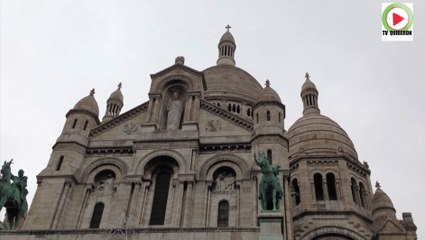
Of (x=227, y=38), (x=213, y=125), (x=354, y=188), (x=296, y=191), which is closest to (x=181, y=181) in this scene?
(x=213, y=125)

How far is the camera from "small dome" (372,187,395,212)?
3114 cm

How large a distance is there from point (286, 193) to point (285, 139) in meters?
3.45

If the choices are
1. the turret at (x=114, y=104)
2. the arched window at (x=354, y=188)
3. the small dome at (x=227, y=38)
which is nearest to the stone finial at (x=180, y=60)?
the arched window at (x=354, y=188)

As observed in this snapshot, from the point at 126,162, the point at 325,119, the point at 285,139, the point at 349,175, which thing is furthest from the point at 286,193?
the point at 325,119

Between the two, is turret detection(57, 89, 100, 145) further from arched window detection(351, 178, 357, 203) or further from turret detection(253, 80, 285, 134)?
arched window detection(351, 178, 357, 203)

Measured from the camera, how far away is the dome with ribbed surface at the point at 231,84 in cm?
4459

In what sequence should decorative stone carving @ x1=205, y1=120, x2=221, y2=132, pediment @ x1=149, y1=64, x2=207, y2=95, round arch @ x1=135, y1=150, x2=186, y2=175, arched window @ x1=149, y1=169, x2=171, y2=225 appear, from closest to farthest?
arched window @ x1=149, y1=169, x2=171, y2=225
round arch @ x1=135, y1=150, x2=186, y2=175
decorative stone carving @ x1=205, y1=120, x2=221, y2=132
pediment @ x1=149, y1=64, x2=207, y2=95

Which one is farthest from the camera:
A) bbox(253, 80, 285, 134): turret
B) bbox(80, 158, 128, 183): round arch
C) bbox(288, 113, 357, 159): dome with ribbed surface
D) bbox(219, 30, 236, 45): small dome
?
bbox(219, 30, 236, 45): small dome

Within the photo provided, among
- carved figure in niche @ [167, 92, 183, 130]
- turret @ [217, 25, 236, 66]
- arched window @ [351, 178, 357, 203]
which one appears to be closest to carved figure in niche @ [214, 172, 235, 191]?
carved figure in niche @ [167, 92, 183, 130]

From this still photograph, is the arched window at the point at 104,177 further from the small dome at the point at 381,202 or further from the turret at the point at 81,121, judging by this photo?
the small dome at the point at 381,202

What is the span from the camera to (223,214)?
23.9m

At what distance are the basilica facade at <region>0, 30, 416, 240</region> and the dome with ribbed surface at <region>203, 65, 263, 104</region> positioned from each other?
527 inches

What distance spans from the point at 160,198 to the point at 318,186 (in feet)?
46.4

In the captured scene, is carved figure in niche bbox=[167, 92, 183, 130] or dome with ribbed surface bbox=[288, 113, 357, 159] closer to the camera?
carved figure in niche bbox=[167, 92, 183, 130]
